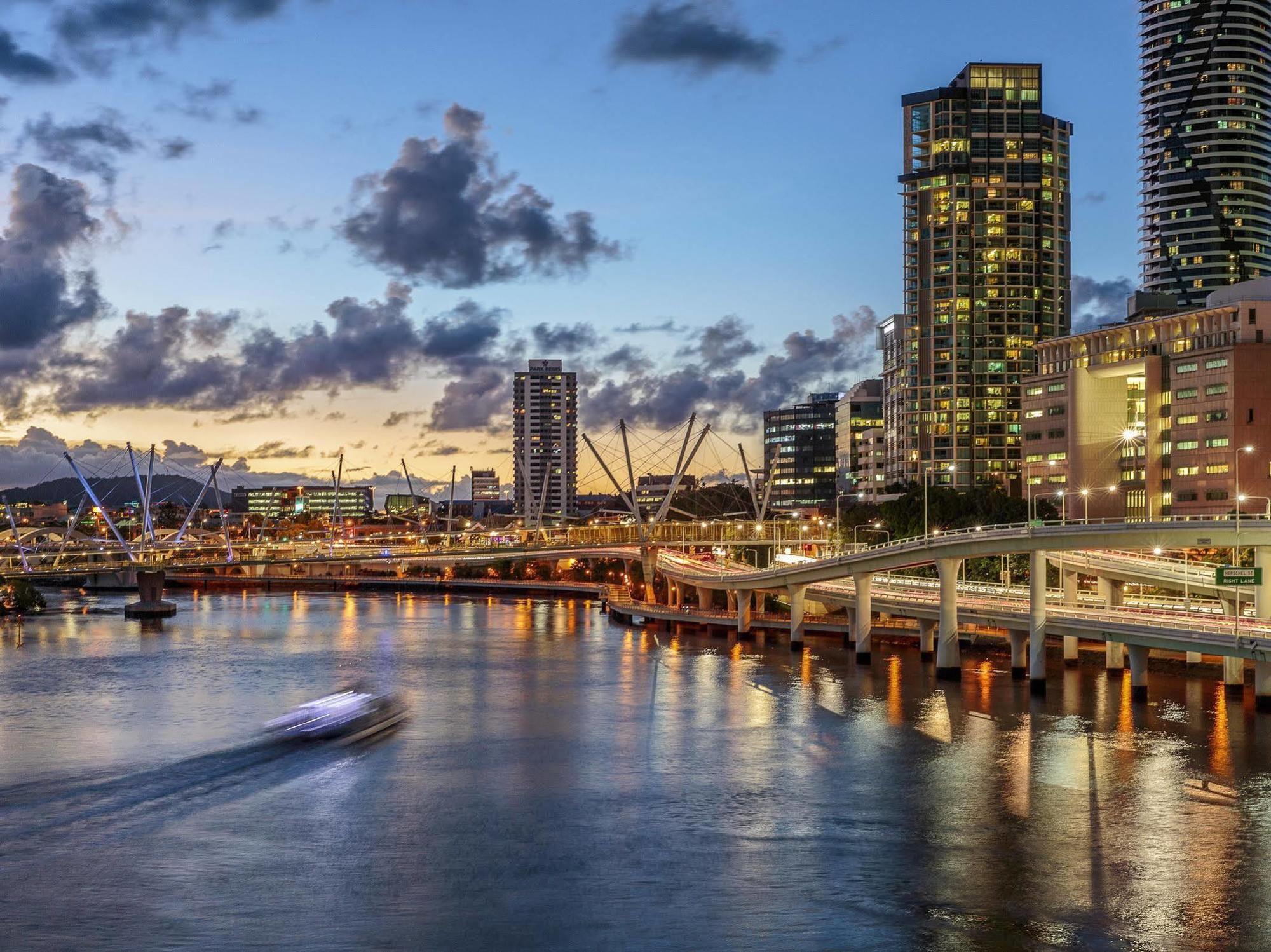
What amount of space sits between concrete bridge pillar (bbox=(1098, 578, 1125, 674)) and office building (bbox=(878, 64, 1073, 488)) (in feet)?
361

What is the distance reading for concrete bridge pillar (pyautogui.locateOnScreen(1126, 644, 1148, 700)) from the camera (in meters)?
57.5

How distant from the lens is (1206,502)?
12594 cm

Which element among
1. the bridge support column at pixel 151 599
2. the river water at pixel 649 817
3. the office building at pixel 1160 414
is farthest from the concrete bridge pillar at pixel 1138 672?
the bridge support column at pixel 151 599

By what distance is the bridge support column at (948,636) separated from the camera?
6606 cm

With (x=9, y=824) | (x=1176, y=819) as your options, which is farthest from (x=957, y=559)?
(x=9, y=824)

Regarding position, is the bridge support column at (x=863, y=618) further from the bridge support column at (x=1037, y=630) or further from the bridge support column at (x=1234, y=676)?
the bridge support column at (x=1234, y=676)

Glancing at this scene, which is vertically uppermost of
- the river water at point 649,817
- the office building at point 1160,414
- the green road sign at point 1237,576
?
the office building at point 1160,414

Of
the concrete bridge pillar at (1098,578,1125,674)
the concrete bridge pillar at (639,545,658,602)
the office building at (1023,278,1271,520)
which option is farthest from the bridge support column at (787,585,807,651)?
the concrete bridge pillar at (639,545,658,602)

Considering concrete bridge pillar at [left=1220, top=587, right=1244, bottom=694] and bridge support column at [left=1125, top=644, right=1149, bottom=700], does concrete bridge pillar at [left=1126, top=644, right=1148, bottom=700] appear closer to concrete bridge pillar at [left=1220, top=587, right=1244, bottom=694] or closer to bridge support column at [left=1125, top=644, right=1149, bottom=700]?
bridge support column at [left=1125, top=644, right=1149, bottom=700]

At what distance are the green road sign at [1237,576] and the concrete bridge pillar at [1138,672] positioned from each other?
4.59 m

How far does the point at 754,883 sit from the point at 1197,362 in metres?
111

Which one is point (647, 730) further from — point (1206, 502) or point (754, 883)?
point (1206, 502)

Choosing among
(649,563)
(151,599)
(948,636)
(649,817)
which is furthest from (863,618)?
(151,599)

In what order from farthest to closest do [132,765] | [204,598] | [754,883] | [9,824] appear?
[204,598]
[132,765]
[9,824]
[754,883]
